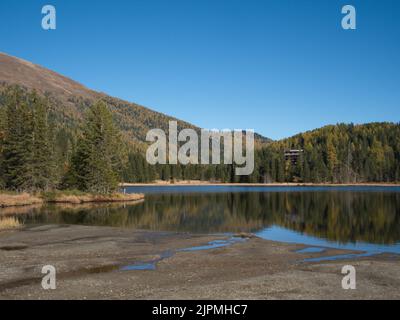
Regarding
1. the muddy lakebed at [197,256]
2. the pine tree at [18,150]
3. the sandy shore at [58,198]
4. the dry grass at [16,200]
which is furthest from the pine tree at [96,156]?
the muddy lakebed at [197,256]

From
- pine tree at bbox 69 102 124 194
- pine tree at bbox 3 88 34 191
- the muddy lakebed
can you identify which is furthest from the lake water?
pine tree at bbox 3 88 34 191

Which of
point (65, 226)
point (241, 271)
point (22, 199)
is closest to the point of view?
point (241, 271)

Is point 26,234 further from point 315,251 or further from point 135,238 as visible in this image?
point 315,251

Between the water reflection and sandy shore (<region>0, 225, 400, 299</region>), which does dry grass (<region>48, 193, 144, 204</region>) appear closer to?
the water reflection

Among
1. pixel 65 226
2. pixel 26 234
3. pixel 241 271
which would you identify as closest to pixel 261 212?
pixel 65 226

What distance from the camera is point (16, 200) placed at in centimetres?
7150

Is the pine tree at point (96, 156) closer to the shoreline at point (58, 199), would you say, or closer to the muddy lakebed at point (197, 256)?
the shoreline at point (58, 199)

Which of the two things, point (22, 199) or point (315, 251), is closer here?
point (315, 251)

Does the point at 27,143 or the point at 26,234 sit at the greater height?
the point at 27,143

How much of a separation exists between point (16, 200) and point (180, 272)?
59228mm

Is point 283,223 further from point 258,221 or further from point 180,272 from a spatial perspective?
point 180,272

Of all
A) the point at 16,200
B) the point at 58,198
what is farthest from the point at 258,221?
the point at 16,200
